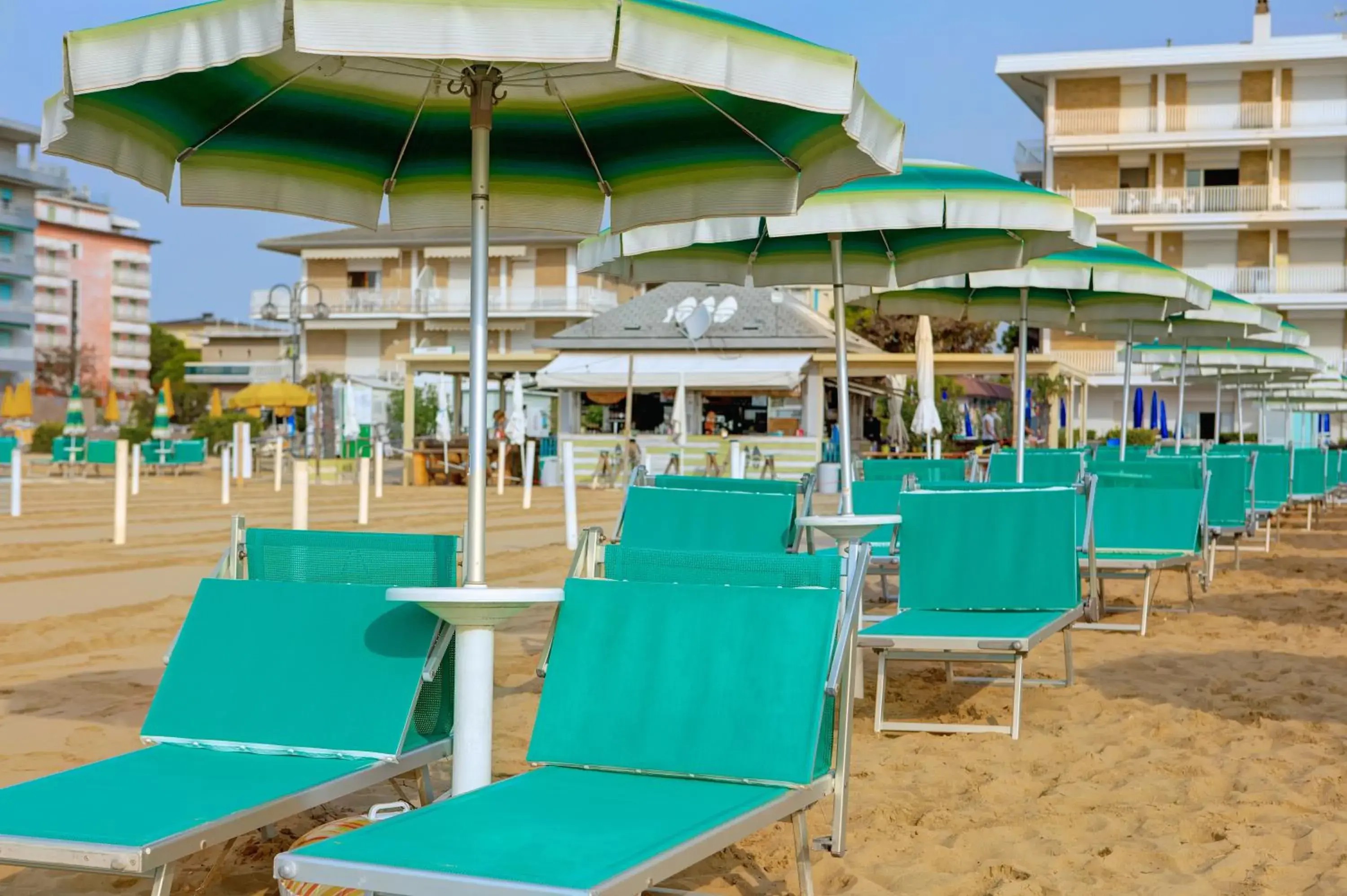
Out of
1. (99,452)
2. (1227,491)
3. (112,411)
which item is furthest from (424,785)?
(112,411)

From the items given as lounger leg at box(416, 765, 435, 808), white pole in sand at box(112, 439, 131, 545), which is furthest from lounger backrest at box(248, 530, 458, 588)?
white pole in sand at box(112, 439, 131, 545)

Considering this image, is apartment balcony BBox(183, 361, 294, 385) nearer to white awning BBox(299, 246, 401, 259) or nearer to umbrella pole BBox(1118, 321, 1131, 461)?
white awning BBox(299, 246, 401, 259)

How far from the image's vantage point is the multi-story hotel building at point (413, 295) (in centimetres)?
5812

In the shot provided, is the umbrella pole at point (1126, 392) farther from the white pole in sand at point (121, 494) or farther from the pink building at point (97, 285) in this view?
the pink building at point (97, 285)

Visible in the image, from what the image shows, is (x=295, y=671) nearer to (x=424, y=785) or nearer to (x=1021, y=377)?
(x=424, y=785)

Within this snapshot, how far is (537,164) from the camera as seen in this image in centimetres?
480

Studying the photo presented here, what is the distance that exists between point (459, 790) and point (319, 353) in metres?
59.5

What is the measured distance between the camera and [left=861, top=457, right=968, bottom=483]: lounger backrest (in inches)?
398

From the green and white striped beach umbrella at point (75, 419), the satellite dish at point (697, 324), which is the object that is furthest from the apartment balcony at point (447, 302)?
the satellite dish at point (697, 324)

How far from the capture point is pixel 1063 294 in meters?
11.5

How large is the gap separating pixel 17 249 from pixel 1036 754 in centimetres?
7370

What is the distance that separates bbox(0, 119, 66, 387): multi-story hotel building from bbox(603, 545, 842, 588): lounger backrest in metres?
72.6

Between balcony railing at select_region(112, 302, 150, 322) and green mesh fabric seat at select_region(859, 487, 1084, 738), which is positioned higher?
balcony railing at select_region(112, 302, 150, 322)

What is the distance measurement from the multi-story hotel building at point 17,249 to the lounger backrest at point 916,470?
6758 centimetres
